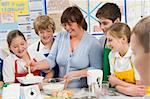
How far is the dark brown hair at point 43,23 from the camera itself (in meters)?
1.90

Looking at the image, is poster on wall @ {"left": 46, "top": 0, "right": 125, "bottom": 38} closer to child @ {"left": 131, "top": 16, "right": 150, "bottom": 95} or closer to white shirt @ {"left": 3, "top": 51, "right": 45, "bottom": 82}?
white shirt @ {"left": 3, "top": 51, "right": 45, "bottom": 82}

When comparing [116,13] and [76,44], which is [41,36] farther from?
[116,13]

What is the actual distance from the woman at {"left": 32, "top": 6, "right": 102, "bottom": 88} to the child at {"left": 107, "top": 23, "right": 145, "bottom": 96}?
14 cm

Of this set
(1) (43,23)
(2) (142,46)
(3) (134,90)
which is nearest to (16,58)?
(1) (43,23)

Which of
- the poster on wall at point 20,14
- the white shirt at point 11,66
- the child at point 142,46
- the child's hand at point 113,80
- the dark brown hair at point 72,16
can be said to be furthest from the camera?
the poster on wall at point 20,14

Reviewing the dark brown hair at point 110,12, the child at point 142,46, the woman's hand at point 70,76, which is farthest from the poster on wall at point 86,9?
the child at point 142,46

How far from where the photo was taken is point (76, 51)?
68.8 inches

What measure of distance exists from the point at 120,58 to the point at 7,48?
0.84 m

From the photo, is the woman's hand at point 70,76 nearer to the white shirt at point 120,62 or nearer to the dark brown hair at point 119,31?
the white shirt at point 120,62

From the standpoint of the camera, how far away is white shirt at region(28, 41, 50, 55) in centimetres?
194

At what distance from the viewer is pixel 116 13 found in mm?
1811

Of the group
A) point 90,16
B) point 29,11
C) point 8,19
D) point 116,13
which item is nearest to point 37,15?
point 29,11

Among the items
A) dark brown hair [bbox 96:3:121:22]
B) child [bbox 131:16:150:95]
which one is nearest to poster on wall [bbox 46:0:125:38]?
dark brown hair [bbox 96:3:121:22]

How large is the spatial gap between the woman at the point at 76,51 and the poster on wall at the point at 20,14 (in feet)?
1.10
